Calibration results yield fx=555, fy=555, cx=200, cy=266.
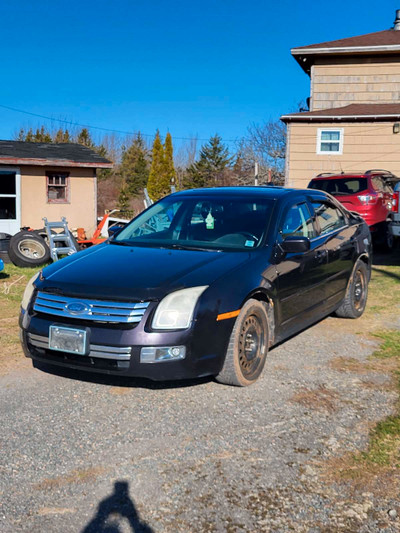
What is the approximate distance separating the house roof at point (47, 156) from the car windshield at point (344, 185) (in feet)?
27.0

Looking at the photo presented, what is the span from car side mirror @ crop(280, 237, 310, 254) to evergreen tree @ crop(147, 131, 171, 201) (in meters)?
39.6

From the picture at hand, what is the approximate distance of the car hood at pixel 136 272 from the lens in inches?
157

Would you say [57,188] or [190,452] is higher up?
[57,188]

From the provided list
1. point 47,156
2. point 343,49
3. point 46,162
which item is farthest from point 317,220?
point 343,49

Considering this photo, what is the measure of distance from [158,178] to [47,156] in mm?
28065

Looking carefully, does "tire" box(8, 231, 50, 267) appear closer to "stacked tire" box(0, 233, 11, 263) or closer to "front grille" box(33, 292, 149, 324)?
"stacked tire" box(0, 233, 11, 263)

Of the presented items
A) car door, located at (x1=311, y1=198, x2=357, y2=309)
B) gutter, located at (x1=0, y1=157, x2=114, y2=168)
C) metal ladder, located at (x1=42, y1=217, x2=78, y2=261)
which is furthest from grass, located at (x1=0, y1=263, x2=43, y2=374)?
gutter, located at (x1=0, y1=157, x2=114, y2=168)

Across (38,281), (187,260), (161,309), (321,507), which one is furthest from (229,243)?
(321,507)

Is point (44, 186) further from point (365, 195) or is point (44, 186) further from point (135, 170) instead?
point (135, 170)

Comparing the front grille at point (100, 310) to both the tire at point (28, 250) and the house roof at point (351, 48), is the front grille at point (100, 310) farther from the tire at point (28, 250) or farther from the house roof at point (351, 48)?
the house roof at point (351, 48)

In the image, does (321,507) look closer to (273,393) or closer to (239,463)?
(239,463)

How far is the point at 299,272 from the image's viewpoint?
16.8 feet

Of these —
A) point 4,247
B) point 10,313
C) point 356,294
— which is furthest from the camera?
point 4,247

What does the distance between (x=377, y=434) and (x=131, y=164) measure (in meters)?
50.0
